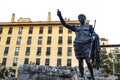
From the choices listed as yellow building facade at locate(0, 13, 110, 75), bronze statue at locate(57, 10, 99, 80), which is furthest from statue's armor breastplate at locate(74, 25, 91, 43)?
yellow building facade at locate(0, 13, 110, 75)

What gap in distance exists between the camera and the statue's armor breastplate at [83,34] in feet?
23.9

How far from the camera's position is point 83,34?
7.41 metres

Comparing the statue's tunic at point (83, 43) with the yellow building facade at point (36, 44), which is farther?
the yellow building facade at point (36, 44)

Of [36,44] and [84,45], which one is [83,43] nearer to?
[84,45]

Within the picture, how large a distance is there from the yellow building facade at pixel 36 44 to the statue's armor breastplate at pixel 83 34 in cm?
4528

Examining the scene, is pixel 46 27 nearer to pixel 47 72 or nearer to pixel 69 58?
pixel 69 58

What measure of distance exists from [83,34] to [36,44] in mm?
49306

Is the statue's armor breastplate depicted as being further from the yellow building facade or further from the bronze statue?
the yellow building facade

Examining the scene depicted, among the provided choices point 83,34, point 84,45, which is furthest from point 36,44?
point 84,45

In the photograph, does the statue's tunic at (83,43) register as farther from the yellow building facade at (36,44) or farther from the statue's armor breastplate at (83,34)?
the yellow building facade at (36,44)

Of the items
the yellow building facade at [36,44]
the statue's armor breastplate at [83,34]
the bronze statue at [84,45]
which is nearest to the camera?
the bronze statue at [84,45]

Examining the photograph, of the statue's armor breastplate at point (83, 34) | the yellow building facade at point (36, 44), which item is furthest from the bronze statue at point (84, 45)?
the yellow building facade at point (36, 44)

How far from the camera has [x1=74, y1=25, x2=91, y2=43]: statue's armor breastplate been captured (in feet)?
23.9

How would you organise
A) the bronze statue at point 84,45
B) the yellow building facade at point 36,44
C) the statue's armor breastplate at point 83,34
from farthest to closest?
the yellow building facade at point 36,44
the statue's armor breastplate at point 83,34
the bronze statue at point 84,45
